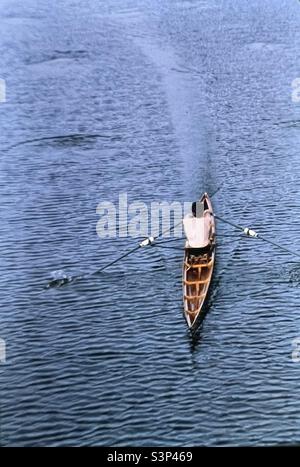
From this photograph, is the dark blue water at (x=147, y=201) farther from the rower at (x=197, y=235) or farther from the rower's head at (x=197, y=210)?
the rower's head at (x=197, y=210)

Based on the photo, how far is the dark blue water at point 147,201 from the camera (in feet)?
137

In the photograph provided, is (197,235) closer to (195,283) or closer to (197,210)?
(197,210)

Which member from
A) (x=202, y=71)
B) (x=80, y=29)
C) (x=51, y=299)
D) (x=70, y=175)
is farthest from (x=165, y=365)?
(x=80, y=29)

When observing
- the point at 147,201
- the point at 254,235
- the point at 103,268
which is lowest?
the point at 103,268

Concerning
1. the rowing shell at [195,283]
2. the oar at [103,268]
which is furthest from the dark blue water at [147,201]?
the rowing shell at [195,283]

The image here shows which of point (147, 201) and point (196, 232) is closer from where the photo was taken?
point (196, 232)

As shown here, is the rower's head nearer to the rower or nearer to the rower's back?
the rower

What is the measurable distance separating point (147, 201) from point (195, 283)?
18.7 m

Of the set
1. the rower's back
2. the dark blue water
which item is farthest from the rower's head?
the dark blue water

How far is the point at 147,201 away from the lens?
68.6m

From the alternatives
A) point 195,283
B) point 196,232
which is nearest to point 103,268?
point 196,232

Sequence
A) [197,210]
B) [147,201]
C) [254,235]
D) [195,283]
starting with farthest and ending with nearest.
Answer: [147,201], [254,235], [197,210], [195,283]

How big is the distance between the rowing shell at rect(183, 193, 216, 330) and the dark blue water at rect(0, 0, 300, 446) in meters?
0.97

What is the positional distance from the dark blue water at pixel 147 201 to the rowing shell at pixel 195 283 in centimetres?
97
